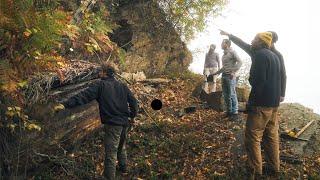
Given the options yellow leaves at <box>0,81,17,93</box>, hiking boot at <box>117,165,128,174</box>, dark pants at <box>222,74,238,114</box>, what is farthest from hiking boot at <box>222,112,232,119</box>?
yellow leaves at <box>0,81,17,93</box>

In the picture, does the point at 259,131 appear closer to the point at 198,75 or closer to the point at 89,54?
the point at 89,54

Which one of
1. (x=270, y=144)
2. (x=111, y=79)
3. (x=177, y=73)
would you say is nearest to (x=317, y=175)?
(x=270, y=144)

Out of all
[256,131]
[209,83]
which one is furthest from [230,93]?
[256,131]

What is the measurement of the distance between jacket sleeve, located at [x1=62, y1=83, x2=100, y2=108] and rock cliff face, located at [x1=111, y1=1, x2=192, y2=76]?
24.5ft

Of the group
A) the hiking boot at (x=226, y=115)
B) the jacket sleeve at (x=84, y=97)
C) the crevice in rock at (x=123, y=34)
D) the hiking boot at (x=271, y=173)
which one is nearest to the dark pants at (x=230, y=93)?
the hiking boot at (x=226, y=115)

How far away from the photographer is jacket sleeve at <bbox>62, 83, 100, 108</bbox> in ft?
26.9

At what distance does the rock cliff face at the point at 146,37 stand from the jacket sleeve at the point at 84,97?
24.5ft

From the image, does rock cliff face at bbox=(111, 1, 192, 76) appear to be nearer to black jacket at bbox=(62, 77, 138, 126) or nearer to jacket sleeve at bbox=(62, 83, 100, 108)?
black jacket at bbox=(62, 77, 138, 126)

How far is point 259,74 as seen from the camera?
8.30 meters

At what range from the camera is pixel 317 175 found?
349 inches

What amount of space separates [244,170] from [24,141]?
4323 millimetres

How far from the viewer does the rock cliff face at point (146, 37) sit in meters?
16.7

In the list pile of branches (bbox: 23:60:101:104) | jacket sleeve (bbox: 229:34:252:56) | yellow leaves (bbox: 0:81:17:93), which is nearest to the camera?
yellow leaves (bbox: 0:81:17:93)

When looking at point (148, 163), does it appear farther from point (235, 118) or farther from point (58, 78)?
point (235, 118)
